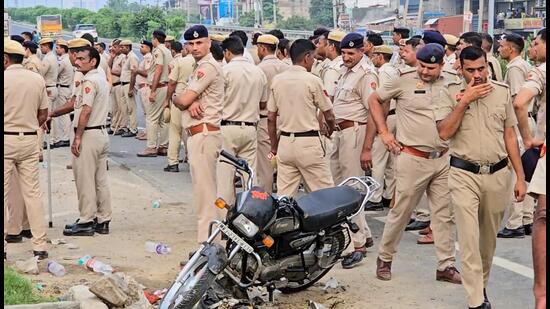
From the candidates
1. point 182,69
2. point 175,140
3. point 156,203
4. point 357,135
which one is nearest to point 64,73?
point 175,140

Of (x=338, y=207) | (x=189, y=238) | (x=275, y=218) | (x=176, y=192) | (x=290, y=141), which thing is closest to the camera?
(x=275, y=218)

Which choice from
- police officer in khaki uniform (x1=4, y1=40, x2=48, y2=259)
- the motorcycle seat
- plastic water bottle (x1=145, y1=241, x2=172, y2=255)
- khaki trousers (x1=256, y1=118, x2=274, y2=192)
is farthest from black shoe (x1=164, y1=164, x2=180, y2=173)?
the motorcycle seat

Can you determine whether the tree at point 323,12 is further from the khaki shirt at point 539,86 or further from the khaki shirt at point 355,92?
the khaki shirt at point 539,86

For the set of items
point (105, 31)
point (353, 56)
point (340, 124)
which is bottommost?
point (105, 31)

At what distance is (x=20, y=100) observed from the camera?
26.2 ft

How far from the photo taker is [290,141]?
306 inches

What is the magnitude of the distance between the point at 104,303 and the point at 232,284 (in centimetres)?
91

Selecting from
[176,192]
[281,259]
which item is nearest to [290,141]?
[281,259]

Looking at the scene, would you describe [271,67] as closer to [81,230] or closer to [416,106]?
[81,230]

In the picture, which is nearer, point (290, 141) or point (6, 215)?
point (290, 141)

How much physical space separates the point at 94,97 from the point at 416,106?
11.3 ft

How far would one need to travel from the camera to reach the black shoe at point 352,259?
7715 mm

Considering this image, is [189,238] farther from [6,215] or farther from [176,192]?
[176,192]

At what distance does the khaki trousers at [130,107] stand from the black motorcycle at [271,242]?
10981 mm
